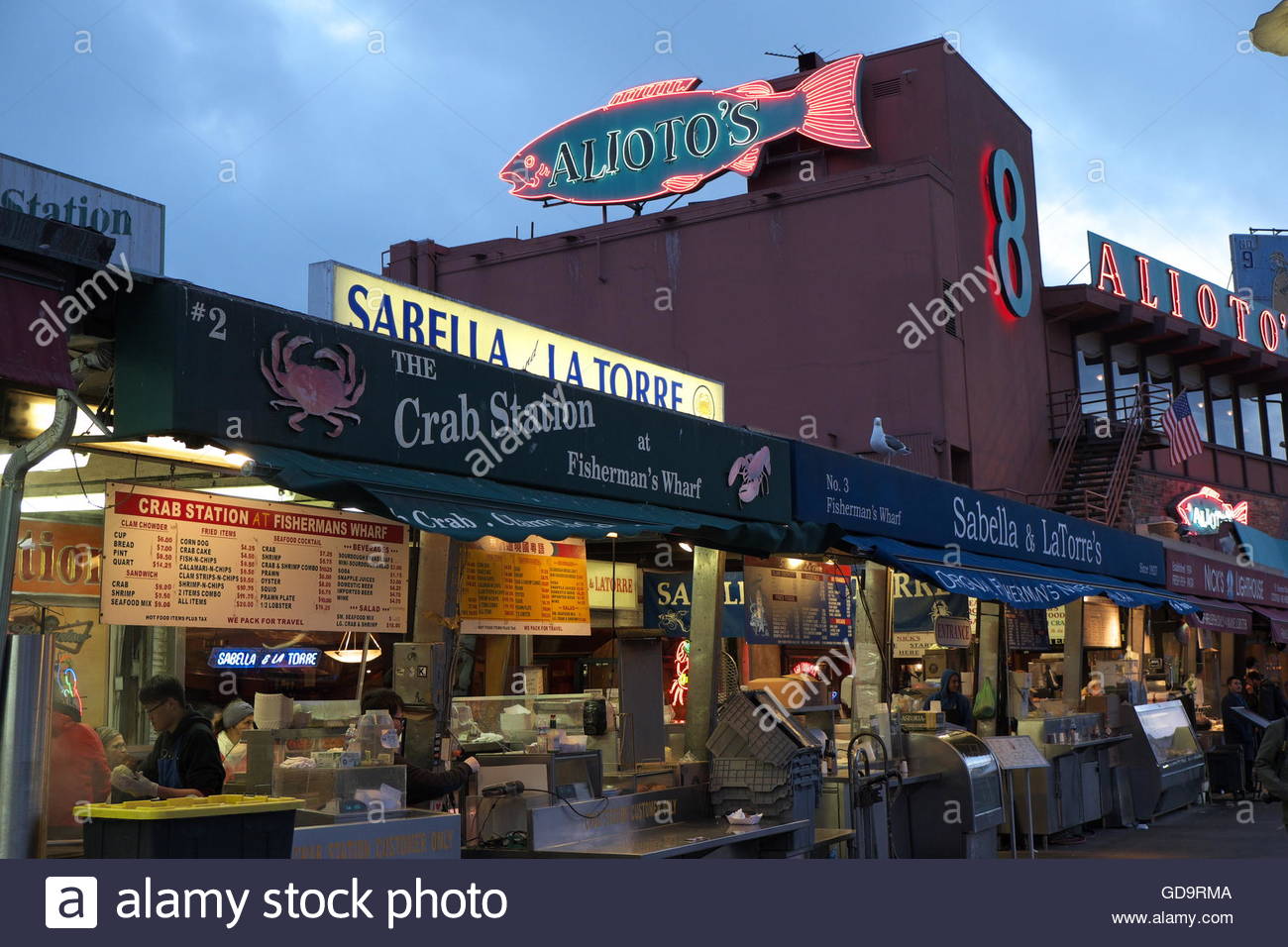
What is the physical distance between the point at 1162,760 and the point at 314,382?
14298 millimetres

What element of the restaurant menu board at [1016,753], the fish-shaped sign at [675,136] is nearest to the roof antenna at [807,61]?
the fish-shaped sign at [675,136]

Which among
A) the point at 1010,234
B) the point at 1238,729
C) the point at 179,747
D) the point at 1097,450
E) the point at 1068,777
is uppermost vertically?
the point at 1010,234

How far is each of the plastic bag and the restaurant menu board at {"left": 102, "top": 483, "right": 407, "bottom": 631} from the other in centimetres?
937

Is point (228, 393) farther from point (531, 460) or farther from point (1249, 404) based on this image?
point (1249, 404)

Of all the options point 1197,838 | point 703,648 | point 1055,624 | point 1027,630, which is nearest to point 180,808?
point 703,648

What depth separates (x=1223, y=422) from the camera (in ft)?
112

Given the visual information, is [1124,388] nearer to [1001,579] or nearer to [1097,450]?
[1097,450]

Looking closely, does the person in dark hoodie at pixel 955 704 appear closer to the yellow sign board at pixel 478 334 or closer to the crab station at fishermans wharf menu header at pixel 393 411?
the yellow sign board at pixel 478 334

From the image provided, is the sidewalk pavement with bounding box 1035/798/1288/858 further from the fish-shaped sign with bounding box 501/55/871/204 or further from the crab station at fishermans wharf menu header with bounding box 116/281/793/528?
the fish-shaped sign with bounding box 501/55/871/204

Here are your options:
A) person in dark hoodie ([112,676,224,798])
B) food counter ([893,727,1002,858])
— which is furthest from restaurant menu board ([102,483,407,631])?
food counter ([893,727,1002,858])

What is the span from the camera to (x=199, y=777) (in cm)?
698

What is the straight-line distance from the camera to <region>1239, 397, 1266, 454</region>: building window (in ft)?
115

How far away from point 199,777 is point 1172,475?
2725 centimetres

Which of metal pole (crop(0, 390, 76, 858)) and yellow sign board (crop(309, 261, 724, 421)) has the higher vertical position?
yellow sign board (crop(309, 261, 724, 421))
